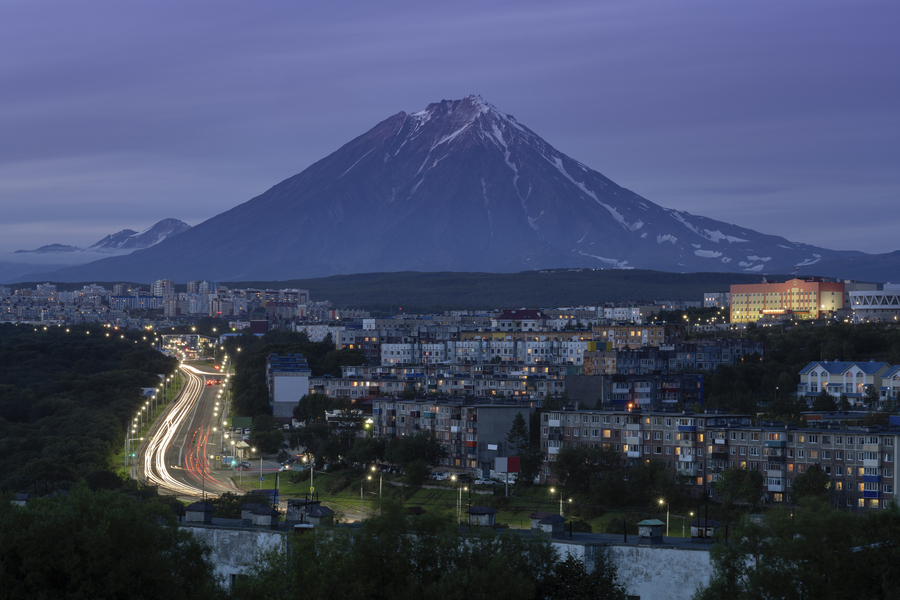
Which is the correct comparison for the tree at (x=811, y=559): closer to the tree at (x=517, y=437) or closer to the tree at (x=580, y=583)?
the tree at (x=580, y=583)

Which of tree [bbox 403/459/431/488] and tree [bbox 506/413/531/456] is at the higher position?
tree [bbox 506/413/531/456]

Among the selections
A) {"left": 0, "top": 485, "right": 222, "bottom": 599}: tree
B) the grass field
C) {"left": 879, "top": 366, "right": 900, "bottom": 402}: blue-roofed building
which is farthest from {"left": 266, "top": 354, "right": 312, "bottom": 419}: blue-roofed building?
{"left": 0, "top": 485, "right": 222, "bottom": 599}: tree

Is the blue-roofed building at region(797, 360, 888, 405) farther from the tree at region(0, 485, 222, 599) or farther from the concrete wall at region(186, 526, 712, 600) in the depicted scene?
the tree at region(0, 485, 222, 599)

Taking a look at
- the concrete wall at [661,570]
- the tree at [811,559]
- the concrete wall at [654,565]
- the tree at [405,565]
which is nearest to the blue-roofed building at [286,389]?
the concrete wall at [654,565]

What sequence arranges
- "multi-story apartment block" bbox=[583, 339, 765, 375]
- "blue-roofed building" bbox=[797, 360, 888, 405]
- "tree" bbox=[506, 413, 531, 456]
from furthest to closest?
"multi-story apartment block" bbox=[583, 339, 765, 375]
"blue-roofed building" bbox=[797, 360, 888, 405]
"tree" bbox=[506, 413, 531, 456]

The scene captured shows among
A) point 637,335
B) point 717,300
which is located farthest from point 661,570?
point 717,300

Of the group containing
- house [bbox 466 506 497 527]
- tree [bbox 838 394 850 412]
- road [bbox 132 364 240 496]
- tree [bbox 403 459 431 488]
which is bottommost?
road [bbox 132 364 240 496]
